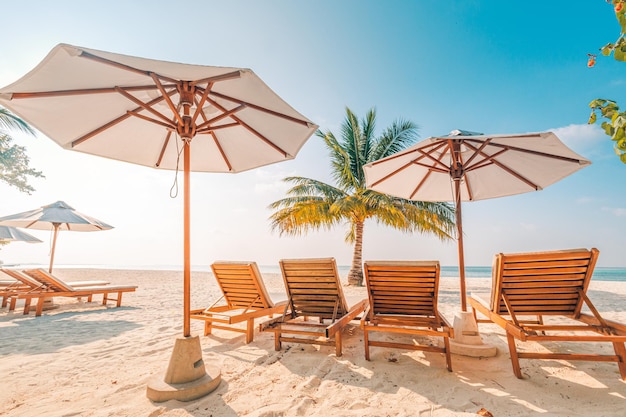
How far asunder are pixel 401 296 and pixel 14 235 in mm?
14700

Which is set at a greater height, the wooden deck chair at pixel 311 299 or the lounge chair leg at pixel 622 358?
the wooden deck chair at pixel 311 299

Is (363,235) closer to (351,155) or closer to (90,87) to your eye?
(351,155)

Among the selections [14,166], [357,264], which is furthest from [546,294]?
[14,166]

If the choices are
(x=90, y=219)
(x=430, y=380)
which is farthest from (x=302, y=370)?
(x=90, y=219)

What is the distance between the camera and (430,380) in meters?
2.41

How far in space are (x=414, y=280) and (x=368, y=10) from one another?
30.8ft

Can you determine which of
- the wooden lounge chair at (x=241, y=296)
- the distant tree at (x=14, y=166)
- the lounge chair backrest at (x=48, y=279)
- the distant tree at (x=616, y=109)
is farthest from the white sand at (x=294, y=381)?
the distant tree at (x=14, y=166)

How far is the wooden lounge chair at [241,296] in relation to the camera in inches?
138

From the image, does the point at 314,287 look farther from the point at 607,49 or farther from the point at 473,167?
the point at 607,49

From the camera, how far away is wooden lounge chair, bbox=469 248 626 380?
8.14 feet

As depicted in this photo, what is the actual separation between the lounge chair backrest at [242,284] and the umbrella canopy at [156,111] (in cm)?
125

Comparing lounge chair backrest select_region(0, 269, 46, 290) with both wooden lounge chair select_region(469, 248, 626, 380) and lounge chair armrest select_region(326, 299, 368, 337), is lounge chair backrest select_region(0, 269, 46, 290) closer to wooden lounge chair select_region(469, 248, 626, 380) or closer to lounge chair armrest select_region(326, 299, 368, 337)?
lounge chair armrest select_region(326, 299, 368, 337)

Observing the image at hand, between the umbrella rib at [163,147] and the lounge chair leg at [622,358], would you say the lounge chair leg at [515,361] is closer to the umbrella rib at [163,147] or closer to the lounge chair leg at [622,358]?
the lounge chair leg at [622,358]

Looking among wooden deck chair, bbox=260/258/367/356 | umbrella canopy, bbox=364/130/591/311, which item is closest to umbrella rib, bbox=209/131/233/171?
wooden deck chair, bbox=260/258/367/356
